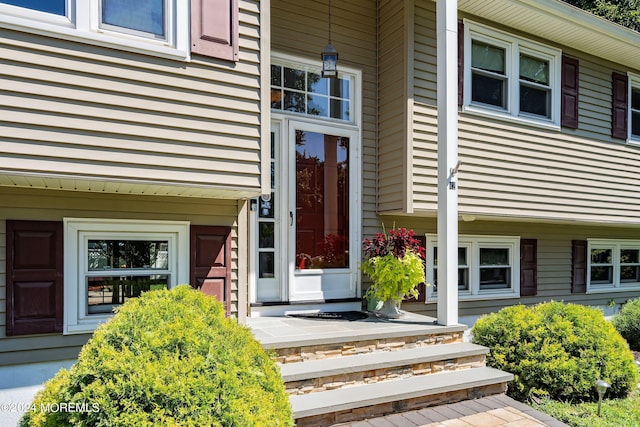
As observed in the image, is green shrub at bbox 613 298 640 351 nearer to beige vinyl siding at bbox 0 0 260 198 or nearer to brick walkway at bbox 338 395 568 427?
brick walkway at bbox 338 395 568 427

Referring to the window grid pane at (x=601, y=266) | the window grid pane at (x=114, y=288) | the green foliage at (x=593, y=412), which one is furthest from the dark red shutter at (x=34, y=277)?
the window grid pane at (x=601, y=266)

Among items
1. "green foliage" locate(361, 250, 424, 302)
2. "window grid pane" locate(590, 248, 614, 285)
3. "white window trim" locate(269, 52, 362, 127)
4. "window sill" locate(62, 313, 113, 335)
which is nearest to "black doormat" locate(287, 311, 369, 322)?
"green foliage" locate(361, 250, 424, 302)

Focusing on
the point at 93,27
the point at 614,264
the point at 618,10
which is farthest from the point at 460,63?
the point at 618,10

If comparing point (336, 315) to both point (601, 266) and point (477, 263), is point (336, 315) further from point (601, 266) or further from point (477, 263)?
point (601, 266)

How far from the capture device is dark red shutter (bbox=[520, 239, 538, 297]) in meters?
6.05

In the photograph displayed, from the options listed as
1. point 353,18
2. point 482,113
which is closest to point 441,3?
point 353,18

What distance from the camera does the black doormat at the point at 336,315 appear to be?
4.24 m

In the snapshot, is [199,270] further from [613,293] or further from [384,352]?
[613,293]

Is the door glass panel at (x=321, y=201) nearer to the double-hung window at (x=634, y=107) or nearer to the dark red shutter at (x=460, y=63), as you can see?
the dark red shutter at (x=460, y=63)

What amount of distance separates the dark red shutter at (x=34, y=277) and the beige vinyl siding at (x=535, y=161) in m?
3.37

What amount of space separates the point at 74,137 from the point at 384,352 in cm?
285

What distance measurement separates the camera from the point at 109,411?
178 cm

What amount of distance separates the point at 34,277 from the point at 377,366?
264 centimetres

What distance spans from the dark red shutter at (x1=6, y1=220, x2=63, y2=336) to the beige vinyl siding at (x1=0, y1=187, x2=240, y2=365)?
46 millimetres
